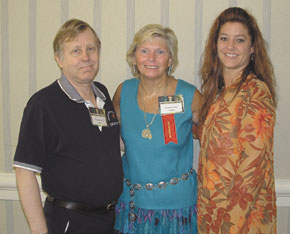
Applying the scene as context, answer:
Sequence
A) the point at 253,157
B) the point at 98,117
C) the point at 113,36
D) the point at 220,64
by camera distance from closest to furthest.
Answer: the point at 253,157
the point at 98,117
the point at 220,64
the point at 113,36

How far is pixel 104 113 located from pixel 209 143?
60 cm

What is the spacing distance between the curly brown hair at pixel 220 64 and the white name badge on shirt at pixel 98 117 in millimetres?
557

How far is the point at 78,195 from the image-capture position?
4.83 ft

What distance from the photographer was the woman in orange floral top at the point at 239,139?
1.31m

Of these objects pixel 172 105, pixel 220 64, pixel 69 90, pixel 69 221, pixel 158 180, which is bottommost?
pixel 69 221

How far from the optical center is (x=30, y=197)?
53.6 inches

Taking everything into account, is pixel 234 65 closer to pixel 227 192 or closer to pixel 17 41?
pixel 227 192

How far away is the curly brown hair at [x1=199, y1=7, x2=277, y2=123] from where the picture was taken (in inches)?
58.6

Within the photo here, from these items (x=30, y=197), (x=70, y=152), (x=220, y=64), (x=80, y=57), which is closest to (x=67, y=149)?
(x=70, y=152)

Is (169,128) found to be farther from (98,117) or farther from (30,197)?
(30,197)

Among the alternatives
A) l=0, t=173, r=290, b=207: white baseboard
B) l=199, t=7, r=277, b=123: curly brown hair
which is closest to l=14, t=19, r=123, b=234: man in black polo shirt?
l=199, t=7, r=277, b=123: curly brown hair

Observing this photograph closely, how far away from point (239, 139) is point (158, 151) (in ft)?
1.73

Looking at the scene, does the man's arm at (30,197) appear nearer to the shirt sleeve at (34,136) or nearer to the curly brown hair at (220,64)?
the shirt sleeve at (34,136)

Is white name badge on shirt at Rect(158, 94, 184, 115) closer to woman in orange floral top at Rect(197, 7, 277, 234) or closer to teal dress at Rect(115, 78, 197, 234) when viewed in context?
teal dress at Rect(115, 78, 197, 234)
